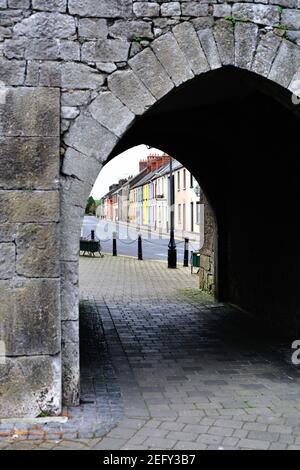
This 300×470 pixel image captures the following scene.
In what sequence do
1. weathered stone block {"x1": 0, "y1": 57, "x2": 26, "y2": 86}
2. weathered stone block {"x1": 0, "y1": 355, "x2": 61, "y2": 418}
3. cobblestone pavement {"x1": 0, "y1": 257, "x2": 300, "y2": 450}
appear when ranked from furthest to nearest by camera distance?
weathered stone block {"x1": 0, "y1": 57, "x2": 26, "y2": 86}, weathered stone block {"x1": 0, "y1": 355, "x2": 61, "y2": 418}, cobblestone pavement {"x1": 0, "y1": 257, "x2": 300, "y2": 450}

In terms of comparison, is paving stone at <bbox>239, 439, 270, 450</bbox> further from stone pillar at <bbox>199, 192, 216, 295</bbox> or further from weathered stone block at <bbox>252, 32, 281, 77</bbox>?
stone pillar at <bbox>199, 192, 216, 295</bbox>

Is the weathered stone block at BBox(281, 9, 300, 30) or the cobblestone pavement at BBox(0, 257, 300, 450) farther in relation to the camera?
the weathered stone block at BBox(281, 9, 300, 30)

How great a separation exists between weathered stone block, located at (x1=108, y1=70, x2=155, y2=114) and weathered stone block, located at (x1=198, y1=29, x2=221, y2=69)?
2.09 feet

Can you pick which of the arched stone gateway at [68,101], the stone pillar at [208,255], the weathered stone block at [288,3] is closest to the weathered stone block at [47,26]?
the arched stone gateway at [68,101]

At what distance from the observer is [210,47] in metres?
4.76

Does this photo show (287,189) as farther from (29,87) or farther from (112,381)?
(29,87)

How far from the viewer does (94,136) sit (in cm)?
461

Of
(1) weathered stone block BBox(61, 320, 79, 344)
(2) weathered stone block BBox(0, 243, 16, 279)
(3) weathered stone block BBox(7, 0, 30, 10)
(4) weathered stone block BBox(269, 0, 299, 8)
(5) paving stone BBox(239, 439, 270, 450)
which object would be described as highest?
(4) weathered stone block BBox(269, 0, 299, 8)

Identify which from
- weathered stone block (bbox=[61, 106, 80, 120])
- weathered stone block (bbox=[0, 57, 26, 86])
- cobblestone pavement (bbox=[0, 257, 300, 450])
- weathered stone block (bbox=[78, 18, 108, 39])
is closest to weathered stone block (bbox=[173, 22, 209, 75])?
weathered stone block (bbox=[78, 18, 108, 39])

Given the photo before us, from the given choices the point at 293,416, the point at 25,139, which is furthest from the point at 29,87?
the point at 293,416

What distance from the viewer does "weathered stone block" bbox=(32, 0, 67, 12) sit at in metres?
4.48

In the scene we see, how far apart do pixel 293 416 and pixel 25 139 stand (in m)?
3.17

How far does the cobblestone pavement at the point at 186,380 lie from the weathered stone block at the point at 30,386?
0.44m

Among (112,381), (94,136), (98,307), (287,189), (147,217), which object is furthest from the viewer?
(147,217)
